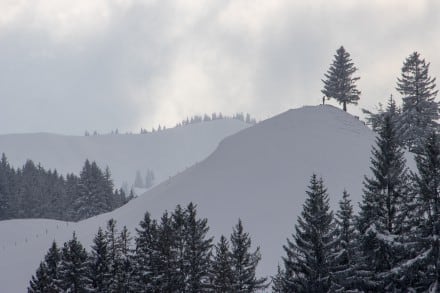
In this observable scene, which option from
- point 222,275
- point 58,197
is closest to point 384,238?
point 222,275

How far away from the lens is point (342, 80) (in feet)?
270

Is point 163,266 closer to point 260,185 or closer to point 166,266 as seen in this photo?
point 166,266

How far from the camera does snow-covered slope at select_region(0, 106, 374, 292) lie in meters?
54.6

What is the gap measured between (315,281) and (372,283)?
254 centimetres

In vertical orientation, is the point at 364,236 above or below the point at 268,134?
below

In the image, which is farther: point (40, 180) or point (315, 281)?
point (40, 180)

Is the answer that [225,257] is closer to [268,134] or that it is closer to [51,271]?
[51,271]

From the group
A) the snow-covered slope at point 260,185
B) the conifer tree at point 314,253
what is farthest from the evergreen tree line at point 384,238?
the snow-covered slope at point 260,185

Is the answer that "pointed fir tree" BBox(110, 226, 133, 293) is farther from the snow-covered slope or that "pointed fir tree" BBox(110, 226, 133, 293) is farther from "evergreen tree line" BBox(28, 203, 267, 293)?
the snow-covered slope

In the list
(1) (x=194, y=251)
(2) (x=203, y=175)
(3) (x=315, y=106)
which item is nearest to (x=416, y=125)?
(3) (x=315, y=106)

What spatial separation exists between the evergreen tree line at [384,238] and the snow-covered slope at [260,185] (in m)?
20.0

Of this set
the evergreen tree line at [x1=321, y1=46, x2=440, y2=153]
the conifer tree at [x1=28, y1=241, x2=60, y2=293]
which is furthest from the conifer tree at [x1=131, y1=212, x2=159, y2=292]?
the evergreen tree line at [x1=321, y1=46, x2=440, y2=153]

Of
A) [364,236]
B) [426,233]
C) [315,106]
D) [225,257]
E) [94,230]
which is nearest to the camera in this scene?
[426,233]

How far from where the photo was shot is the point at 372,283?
24594 millimetres
